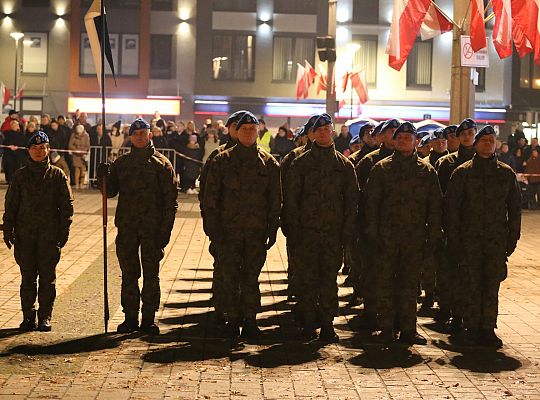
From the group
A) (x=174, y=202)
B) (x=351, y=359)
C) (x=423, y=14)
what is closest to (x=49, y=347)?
(x=174, y=202)

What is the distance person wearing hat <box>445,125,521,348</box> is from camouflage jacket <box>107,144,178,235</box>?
2.57 m

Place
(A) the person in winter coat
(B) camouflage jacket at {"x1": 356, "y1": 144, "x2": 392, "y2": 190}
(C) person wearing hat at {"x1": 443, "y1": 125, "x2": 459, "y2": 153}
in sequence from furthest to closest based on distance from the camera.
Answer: (A) the person in winter coat
(C) person wearing hat at {"x1": 443, "y1": 125, "x2": 459, "y2": 153}
(B) camouflage jacket at {"x1": 356, "y1": 144, "x2": 392, "y2": 190}

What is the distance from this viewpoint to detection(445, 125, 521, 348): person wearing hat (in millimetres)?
10234

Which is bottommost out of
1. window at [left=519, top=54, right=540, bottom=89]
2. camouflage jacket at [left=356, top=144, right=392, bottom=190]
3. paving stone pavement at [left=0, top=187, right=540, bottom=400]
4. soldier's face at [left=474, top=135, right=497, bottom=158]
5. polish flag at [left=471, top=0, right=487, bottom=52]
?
paving stone pavement at [left=0, top=187, right=540, bottom=400]

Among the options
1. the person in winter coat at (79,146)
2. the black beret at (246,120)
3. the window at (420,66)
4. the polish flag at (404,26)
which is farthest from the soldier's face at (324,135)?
the window at (420,66)

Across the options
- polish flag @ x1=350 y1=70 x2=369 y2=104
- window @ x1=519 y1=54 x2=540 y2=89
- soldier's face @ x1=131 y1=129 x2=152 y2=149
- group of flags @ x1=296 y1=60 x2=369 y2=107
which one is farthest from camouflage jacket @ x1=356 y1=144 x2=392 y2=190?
window @ x1=519 y1=54 x2=540 y2=89

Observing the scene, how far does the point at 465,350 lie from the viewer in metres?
9.84

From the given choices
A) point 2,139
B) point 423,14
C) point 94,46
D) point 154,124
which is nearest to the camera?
point 94,46

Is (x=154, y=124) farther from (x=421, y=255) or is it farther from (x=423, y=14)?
(x=421, y=255)

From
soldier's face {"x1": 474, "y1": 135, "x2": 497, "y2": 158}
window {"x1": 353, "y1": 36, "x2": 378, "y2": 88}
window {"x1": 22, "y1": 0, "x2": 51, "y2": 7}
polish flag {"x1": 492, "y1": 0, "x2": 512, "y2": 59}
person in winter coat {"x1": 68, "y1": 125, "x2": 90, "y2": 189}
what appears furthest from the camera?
window {"x1": 353, "y1": 36, "x2": 378, "y2": 88}

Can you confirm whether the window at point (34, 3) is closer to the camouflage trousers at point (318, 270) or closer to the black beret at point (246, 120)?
the black beret at point (246, 120)

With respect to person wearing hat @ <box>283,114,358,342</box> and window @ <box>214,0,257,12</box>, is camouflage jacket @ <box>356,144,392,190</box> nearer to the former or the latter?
person wearing hat @ <box>283,114,358,342</box>

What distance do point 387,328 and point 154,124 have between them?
882 inches

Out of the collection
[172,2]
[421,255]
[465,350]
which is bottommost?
[465,350]
